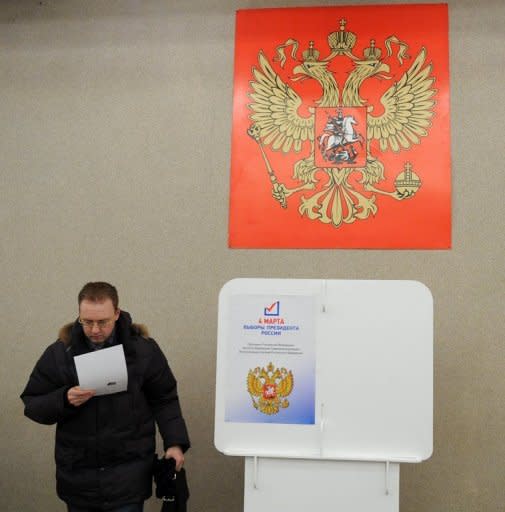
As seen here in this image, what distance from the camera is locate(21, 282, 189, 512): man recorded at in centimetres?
234

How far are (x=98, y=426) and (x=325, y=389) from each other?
0.85m

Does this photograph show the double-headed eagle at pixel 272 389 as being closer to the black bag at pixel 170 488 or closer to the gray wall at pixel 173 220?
the black bag at pixel 170 488

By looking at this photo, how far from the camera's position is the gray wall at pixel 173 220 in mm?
3238

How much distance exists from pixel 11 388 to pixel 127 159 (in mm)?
1402

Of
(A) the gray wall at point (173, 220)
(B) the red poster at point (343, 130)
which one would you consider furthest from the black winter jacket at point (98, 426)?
(B) the red poster at point (343, 130)

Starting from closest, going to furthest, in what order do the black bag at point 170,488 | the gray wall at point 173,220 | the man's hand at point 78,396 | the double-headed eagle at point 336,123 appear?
1. the man's hand at point 78,396
2. the black bag at point 170,488
3. the gray wall at point 173,220
4. the double-headed eagle at point 336,123

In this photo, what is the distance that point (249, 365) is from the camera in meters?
2.41

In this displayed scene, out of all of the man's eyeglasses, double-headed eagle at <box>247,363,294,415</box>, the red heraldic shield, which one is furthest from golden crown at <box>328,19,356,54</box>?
the man's eyeglasses

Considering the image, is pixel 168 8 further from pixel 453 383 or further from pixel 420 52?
pixel 453 383

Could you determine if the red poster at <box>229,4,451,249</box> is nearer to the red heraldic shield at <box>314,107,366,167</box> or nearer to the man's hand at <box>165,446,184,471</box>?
the red heraldic shield at <box>314,107,366,167</box>

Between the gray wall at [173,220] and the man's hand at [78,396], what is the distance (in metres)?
1.10

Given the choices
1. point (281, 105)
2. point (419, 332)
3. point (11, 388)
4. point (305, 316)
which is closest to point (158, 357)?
point (305, 316)

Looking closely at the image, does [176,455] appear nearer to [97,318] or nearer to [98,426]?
[98,426]

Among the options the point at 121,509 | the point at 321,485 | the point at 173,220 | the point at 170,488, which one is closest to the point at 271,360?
the point at 321,485
